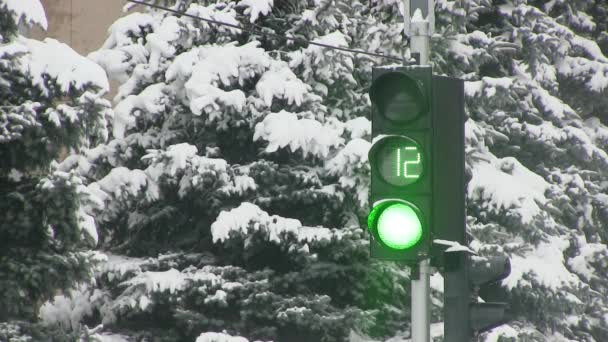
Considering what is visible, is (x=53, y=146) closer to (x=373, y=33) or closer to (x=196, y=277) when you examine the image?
(x=196, y=277)

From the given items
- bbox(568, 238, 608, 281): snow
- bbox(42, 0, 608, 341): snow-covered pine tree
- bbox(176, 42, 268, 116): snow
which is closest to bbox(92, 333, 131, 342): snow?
bbox(42, 0, 608, 341): snow-covered pine tree

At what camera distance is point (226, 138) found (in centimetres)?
1371

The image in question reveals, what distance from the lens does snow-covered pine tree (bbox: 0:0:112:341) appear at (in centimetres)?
945

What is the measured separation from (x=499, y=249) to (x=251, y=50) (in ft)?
14.7

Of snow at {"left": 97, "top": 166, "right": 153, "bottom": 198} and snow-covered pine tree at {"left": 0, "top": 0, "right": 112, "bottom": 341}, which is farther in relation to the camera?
snow at {"left": 97, "top": 166, "right": 153, "bottom": 198}

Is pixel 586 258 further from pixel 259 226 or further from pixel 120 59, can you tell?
pixel 120 59

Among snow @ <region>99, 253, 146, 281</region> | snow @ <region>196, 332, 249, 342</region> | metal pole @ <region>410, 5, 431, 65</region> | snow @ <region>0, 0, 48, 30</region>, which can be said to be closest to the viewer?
metal pole @ <region>410, 5, 431, 65</region>

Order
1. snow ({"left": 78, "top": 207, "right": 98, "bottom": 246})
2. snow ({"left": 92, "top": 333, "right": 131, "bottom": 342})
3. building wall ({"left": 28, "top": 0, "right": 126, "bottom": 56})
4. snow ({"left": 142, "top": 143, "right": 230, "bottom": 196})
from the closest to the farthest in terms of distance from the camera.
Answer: snow ({"left": 78, "top": 207, "right": 98, "bottom": 246}) < snow ({"left": 142, "top": 143, "right": 230, "bottom": 196}) < snow ({"left": 92, "top": 333, "right": 131, "bottom": 342}) < building wall ({"left": 28, "top": 0, "right": 126, "bottom": 56})

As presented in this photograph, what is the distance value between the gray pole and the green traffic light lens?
16cm

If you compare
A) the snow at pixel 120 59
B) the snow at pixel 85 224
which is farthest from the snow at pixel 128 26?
the snow at pixel 85 224

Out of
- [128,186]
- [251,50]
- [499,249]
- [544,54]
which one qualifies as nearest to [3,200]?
[128,186]

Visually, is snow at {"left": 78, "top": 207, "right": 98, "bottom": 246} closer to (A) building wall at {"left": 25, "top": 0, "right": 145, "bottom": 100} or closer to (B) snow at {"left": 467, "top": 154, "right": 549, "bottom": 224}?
(B) snow at {"left": 467, "top": 154, "right": 549, "bottom": 224}

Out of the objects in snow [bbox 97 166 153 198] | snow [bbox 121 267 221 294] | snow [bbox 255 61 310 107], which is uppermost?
snow [bbox 255 61 310 107]

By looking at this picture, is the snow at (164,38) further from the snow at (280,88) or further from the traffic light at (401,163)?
the traffic light at (401,163)
